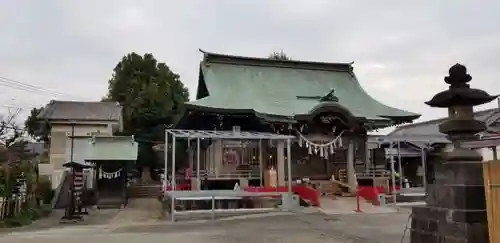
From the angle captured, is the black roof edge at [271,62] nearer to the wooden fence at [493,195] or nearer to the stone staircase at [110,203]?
the stone staircase at [110,203]

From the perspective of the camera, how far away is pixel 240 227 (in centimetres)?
1183

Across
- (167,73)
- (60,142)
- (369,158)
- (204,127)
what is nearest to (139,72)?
(167,73)

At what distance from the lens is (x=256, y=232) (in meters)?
10.8

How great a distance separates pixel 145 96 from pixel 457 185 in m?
28.1

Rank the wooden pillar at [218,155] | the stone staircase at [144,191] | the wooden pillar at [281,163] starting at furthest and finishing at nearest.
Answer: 1. the stone staircase at [144,191]
2. the wooden pillar at [218,155]
3. the wooden pillar at [281,163]

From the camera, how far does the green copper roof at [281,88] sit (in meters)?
20.6

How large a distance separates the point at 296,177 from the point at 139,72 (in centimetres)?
1933

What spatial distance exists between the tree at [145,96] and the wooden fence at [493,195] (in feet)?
88.2

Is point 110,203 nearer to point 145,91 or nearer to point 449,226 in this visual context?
point 145,91

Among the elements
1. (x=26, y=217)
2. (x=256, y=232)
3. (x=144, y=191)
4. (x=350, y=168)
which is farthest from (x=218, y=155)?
(x=144, y=191)

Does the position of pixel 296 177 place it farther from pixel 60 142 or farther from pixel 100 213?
pixel 60 142

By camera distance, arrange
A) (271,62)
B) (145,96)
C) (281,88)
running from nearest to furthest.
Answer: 1. (281,88)
2. (271,62)
3. (145,96)

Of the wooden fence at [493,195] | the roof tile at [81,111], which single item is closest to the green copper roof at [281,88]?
the roof tile at [81,111]

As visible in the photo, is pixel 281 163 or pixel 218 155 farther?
pixel 218 155
